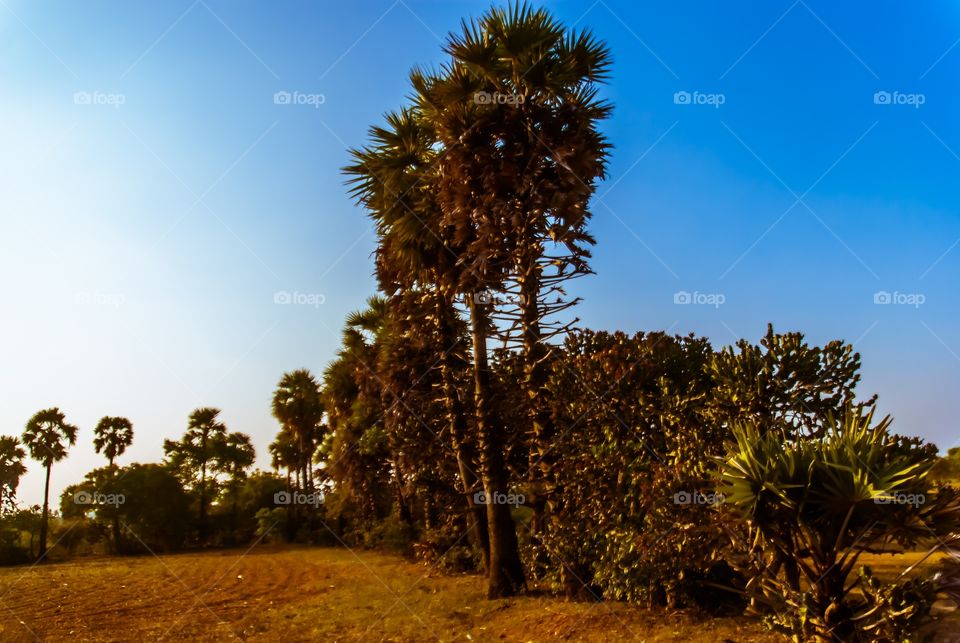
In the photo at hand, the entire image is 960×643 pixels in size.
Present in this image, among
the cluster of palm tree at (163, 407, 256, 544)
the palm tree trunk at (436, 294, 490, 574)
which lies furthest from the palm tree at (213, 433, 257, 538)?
the palm tree trunk at (436, 294, 490, 574)

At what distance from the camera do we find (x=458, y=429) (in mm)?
15016

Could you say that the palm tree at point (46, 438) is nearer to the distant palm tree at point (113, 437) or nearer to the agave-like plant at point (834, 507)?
the distant palm tree at point (113, 437)

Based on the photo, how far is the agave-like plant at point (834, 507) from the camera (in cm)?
602

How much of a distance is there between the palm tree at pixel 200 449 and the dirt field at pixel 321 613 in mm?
21717

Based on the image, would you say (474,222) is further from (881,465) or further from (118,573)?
(118,573)

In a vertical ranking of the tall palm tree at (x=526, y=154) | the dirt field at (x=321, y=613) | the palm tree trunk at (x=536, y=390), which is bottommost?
the dirt field at (x=321, y=613)

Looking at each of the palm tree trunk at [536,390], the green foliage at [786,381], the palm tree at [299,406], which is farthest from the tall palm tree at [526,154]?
the palm tree at [299,406]

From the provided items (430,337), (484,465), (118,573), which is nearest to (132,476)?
(118,573)

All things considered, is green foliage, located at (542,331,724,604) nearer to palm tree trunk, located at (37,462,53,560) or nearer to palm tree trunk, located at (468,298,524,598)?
palm tree trunk, located at (468,298,524,598)

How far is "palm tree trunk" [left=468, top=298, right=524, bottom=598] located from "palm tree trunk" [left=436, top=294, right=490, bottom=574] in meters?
1.29

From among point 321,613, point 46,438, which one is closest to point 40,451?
point 46,438

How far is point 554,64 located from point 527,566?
36.1 ft

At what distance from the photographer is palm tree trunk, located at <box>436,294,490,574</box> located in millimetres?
14984

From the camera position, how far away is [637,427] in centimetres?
974
